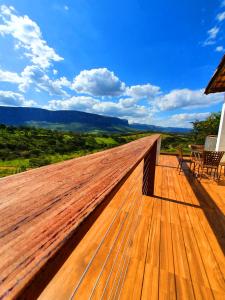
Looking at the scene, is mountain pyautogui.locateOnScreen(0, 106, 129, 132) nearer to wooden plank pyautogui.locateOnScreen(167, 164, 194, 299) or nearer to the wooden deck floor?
the wooden deck floor

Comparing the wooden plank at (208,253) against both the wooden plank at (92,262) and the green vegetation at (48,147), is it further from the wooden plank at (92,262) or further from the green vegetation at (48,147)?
the green vegetation at (48,147)

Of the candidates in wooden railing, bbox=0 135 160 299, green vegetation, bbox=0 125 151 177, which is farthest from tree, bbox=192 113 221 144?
wooden railing, bbox=0 135 160 299

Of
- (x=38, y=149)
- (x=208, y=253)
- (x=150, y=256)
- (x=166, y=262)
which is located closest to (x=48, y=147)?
(x=38, y=149)

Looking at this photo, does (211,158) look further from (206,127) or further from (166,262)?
(206,127)

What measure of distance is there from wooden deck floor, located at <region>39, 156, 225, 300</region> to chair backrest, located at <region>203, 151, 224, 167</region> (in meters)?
1.26

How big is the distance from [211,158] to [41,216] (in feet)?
13.3

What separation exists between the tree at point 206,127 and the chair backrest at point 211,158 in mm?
4322

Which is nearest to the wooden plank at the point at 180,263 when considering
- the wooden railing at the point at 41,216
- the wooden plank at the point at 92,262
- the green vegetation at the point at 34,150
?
the wooden plank at the point at 92,262

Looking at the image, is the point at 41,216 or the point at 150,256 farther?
the point at 150,256

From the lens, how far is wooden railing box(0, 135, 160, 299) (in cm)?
23

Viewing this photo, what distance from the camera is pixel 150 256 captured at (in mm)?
1550

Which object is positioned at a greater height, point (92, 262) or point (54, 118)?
point (54, 118)

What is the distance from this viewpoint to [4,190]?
0.54 metres

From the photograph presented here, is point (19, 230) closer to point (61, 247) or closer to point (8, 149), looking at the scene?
point (61, 247)
